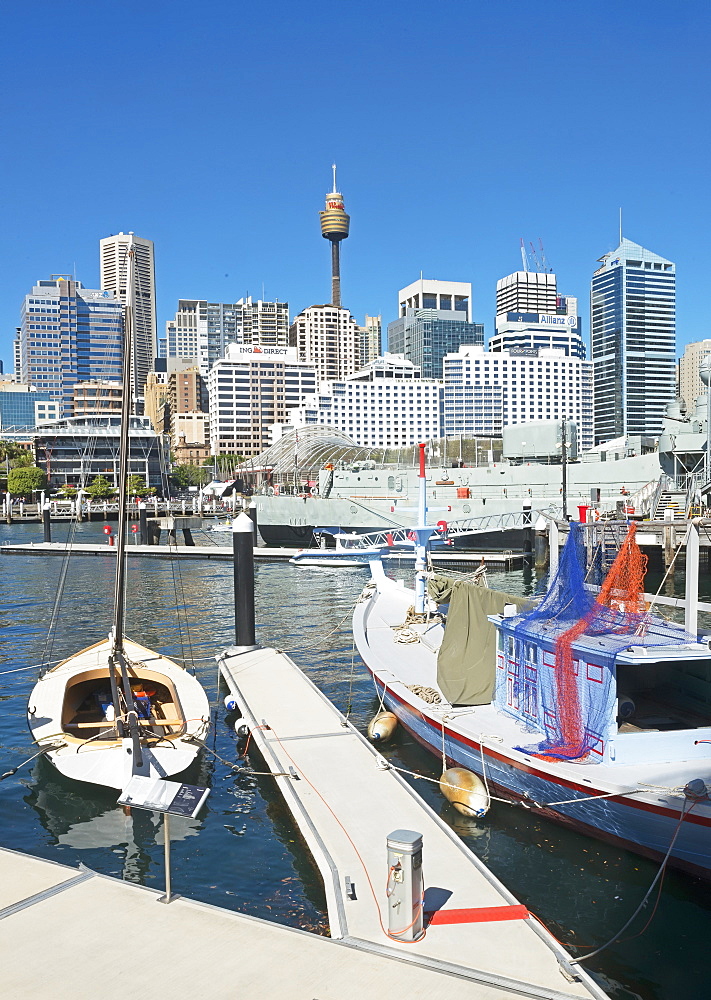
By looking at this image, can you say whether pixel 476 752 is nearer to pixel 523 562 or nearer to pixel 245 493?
pixel 523 562

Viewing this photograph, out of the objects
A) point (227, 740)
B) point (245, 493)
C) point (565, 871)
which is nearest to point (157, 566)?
point (227, 740)

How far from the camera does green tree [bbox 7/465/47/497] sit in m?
133

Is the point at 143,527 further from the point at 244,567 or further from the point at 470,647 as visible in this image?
the point at 470,647

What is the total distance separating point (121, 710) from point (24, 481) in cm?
12837

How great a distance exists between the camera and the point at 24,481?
133750 mm

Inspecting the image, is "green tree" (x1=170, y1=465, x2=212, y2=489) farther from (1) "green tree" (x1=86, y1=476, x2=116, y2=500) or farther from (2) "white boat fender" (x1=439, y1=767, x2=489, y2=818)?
(2) "white boat fender" (x1=439, y1=767, x2=489, y2=818)

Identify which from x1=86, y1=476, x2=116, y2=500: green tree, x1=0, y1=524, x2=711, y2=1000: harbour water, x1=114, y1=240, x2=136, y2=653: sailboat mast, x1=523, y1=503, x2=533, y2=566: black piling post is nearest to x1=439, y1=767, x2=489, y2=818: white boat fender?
x1=0, y1=524, x2=711, y2=1000: harbour water

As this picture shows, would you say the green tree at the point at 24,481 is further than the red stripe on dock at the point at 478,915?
Yes

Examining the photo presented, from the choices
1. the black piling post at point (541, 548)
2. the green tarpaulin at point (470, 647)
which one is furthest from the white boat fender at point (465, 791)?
the black piling post at point (541, 548)

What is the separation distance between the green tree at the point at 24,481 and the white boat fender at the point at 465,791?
13066 centimetres

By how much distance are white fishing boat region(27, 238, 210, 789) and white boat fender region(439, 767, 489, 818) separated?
4976 millimetres

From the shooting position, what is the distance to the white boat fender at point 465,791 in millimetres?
14609

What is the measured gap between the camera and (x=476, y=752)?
1522 cm

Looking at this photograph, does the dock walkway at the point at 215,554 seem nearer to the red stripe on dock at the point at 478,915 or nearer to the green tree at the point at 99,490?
the red stripe on dock at the point at 478,915
